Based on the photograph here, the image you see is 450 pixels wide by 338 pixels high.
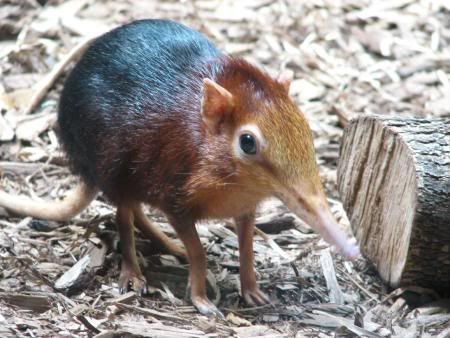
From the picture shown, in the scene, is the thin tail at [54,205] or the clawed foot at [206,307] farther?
the thin tail at [54,205]

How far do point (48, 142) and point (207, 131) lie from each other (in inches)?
99.4

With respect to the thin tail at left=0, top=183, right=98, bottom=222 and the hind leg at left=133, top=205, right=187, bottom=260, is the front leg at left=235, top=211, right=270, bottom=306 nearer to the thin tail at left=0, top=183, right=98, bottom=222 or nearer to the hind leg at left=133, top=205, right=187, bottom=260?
the hind leg at left=133, top=205, right=187, bottom=260

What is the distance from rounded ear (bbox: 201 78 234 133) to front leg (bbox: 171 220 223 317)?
24.6 inches

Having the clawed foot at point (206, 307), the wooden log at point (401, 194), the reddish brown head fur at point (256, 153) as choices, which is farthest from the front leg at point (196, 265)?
the wooden log at point (401, 194)

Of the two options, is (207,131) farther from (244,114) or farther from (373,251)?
(373,251)

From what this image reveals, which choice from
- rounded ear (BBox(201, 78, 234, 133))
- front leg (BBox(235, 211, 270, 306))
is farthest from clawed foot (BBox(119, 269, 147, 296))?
rounded ear (BBox(201, 78, 234, 133))

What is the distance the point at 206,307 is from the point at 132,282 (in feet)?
1.68

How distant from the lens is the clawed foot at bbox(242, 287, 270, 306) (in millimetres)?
4973

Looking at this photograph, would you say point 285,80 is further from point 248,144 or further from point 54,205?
point 54,205

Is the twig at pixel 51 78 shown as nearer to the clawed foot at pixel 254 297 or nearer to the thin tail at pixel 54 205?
the thin tail at pixel 54 205

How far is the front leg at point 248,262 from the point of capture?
4.92 metres

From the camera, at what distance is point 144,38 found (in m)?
5.11

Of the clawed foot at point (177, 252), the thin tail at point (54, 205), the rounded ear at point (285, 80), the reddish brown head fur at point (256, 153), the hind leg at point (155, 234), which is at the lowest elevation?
the clawed foot at point (177, 252)

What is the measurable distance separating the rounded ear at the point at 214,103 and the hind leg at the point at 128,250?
3.28ft
